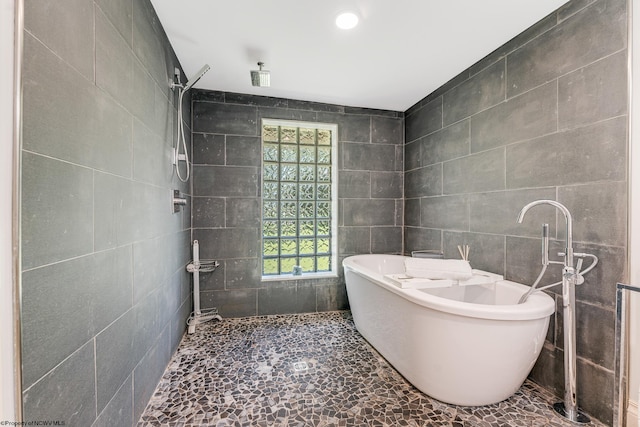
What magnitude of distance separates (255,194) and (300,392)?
1939 millimetres

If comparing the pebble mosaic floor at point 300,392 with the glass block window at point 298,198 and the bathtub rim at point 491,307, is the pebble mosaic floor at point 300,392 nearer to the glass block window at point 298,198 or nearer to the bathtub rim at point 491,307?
the bathtub rim at point 491,307

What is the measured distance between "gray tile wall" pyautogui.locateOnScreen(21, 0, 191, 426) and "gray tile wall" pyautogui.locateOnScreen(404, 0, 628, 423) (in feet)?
8.01

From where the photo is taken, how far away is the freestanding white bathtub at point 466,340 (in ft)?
4.58

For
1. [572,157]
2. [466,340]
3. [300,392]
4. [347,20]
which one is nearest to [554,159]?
[572,157]

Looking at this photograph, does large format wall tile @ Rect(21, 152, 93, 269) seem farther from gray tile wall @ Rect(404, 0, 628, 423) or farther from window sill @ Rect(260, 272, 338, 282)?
gray tile wall @ Rect(404, 0, 628, 423)

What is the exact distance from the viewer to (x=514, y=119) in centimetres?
192

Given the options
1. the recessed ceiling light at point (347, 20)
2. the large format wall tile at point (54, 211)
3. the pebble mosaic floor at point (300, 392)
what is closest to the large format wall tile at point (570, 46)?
the recessed ceiling light at point (347, 20)

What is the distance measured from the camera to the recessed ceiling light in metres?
1.70

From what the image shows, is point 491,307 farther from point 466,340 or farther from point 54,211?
point 54,211

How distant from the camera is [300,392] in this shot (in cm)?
171

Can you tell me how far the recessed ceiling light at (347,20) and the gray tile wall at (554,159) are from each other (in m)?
1.19

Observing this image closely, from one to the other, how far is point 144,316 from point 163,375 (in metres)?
0.65

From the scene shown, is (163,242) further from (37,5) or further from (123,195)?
(37,5)

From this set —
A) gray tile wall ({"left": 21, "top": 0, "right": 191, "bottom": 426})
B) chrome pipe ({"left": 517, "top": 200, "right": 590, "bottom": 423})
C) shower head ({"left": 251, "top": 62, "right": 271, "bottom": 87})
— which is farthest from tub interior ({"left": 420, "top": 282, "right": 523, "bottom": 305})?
shower head ({"left": 251, "top": 62, "right": 271, "bottom": 87})
